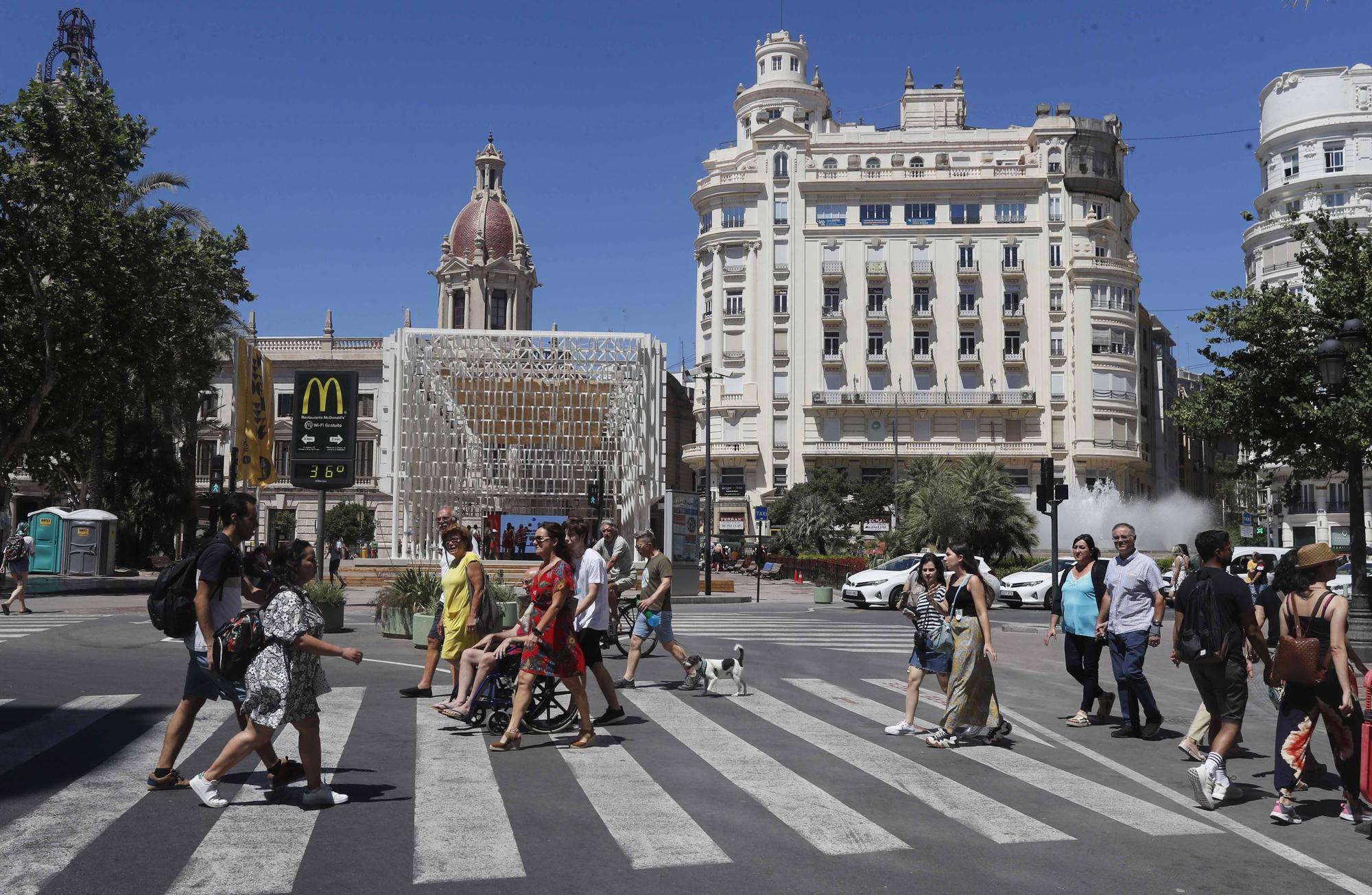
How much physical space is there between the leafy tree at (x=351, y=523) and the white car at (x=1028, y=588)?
46.0 metres

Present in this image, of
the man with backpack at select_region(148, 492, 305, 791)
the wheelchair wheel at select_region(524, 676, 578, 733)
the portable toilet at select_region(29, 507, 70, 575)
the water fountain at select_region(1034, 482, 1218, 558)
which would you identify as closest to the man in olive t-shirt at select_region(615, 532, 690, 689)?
the wheelchair wheel at select_region(524, 676, 578, 733)

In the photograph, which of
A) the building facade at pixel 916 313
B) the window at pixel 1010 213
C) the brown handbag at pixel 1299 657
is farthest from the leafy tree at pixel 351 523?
the brown handbag at pixel 1299 657

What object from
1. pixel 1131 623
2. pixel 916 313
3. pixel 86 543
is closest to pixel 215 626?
pixel 1131 623

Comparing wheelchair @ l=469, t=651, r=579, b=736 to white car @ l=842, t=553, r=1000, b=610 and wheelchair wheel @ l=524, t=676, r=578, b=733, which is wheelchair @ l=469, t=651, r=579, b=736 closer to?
wheelchair wheel @ l=524, t=676, r=578, b=733

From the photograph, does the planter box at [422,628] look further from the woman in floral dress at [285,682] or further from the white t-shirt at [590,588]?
the woman in floral dress at [285,682]

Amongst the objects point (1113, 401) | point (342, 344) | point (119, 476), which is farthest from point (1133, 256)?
point (119, 476)

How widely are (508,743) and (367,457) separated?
72298 millimetres

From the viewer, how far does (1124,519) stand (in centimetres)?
6488

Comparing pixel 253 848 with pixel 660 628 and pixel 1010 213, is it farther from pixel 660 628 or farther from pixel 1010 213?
pixel 1010 213

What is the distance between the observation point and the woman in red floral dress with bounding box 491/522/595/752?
8859 millimetres

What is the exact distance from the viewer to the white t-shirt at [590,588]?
1009 centimetres

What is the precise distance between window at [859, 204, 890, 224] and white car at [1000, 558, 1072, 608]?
46122 mm

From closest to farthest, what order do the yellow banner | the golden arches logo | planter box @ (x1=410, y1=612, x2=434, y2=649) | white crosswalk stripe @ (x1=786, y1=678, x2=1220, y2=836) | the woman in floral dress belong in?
the woman in floral dress
white crosswalk stripe @ (x1=786, y1=678, x2=1220, y2=836)
planter box @ (x1=410, y1=612, x2=434, y2=649)
the golden arches logo
the yellow banner

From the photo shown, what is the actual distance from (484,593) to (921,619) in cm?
377
